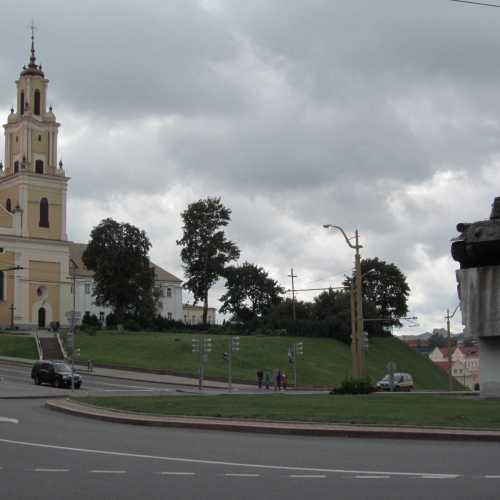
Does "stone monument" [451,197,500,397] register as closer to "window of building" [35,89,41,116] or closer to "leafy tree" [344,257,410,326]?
"window of building" [35,89,41,116]

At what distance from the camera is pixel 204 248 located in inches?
4341

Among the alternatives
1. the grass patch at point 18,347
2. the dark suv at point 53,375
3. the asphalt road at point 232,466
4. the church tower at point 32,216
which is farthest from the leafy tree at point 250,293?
the asphalt road at point 232,466

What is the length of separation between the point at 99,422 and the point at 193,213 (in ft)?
300

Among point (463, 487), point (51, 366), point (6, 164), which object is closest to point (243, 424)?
point (463, 487)

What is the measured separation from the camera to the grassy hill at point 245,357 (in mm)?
69750

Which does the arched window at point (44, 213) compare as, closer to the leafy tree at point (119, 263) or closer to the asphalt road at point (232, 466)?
the leafy tree at point (119, 263)

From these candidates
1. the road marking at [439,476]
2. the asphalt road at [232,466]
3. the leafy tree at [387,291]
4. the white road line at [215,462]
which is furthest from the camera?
the leafy tree at [387,291]

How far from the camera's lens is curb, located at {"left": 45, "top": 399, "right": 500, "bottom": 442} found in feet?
54.4

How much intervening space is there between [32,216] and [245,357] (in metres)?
37.8

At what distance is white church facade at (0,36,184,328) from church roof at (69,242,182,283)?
64.8ft

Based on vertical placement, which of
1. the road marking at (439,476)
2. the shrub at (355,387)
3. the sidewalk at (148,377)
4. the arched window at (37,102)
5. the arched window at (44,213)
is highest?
the arched window at (37,102)

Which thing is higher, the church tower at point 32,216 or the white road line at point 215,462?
the church tower at point 32,216

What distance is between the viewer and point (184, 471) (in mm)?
12234

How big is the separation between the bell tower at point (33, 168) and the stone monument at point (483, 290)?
265ft
